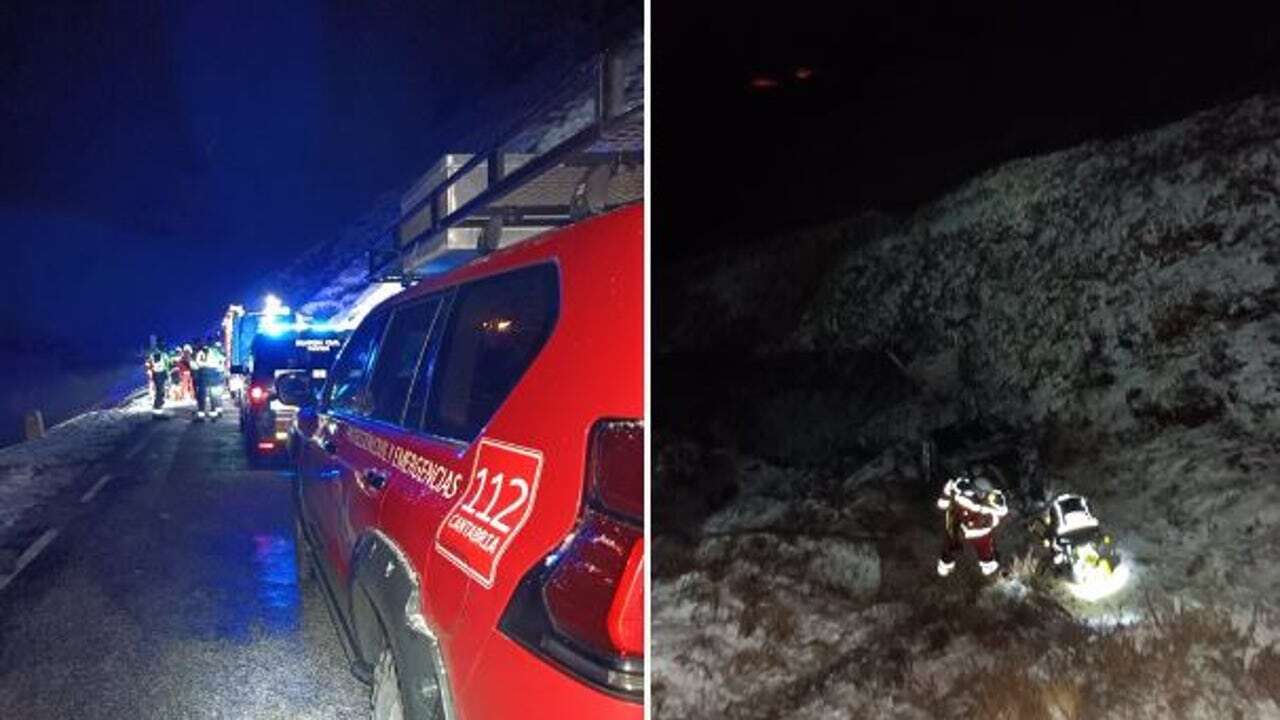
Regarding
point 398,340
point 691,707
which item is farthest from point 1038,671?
point 398,340

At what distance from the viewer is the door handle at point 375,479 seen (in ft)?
10.1

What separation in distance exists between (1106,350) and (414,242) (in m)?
7.44

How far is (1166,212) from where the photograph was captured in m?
9.59

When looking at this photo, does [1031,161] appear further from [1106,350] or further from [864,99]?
[864,99]

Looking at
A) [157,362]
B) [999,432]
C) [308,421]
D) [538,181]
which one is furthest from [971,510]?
[157,362]

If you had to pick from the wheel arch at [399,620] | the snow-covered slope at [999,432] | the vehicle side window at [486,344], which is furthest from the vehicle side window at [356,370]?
the snow-covered slope at [999,432]

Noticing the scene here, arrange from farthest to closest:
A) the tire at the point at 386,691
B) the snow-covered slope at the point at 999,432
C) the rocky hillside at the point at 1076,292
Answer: the rocky hillside at the point at 1076,292
the snow-covered slope at the point at 999,432
the tire at the point at 386,691

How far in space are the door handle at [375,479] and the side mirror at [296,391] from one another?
205 centimetres

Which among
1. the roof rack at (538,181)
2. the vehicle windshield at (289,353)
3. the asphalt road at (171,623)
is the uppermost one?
the roof rack at (538,181)

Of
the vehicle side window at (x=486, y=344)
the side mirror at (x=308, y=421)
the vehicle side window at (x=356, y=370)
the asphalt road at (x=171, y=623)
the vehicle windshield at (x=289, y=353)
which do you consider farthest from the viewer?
the vehicle windshield at (x=289, y=353)

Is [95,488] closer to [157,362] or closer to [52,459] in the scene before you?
[52,459]

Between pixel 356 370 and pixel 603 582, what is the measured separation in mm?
2970

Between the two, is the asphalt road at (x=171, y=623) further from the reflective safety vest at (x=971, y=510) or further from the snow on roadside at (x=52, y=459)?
the reflective safety vest at (x=971, y=510)

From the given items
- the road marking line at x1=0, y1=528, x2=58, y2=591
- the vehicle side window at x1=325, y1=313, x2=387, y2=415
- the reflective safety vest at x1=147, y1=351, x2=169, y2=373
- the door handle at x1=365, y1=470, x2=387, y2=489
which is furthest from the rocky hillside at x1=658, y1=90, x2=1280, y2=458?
the reflective safety vest at x1=147, y1=351, x2=169, y2=373
